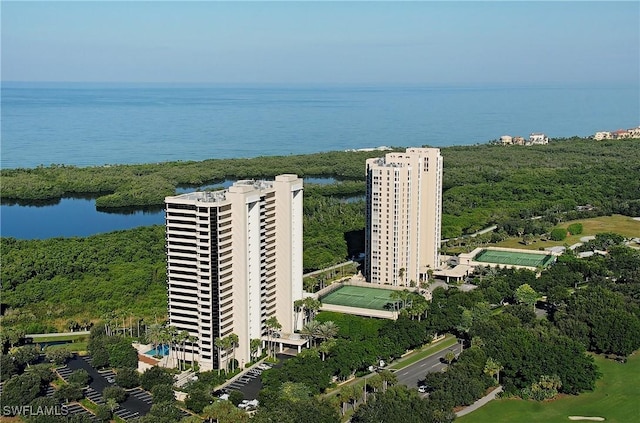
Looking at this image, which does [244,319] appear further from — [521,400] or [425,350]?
[521,400]

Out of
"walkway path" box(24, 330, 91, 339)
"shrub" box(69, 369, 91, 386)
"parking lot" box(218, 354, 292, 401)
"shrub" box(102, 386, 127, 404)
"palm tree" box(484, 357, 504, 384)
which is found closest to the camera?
"shrub" box(102, 386, 127, 404)

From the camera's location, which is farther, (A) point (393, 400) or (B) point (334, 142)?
(B) point (334, 142)

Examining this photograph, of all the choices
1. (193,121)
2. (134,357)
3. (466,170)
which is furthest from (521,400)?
(193,121)

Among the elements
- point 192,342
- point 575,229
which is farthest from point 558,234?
point 192,342

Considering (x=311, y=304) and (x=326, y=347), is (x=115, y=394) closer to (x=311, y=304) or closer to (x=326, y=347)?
(x=326, y=347)

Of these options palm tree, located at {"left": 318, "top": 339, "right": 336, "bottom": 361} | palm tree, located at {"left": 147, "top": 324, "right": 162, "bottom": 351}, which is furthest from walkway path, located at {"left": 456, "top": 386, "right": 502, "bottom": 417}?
palm tree, located at {"left": 147, "top": 324, "right": 162, "bottom": 351}

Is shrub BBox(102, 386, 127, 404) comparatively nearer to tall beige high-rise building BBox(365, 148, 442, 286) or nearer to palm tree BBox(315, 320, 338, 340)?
palm tree BBox(315, 320, 338, 340)
